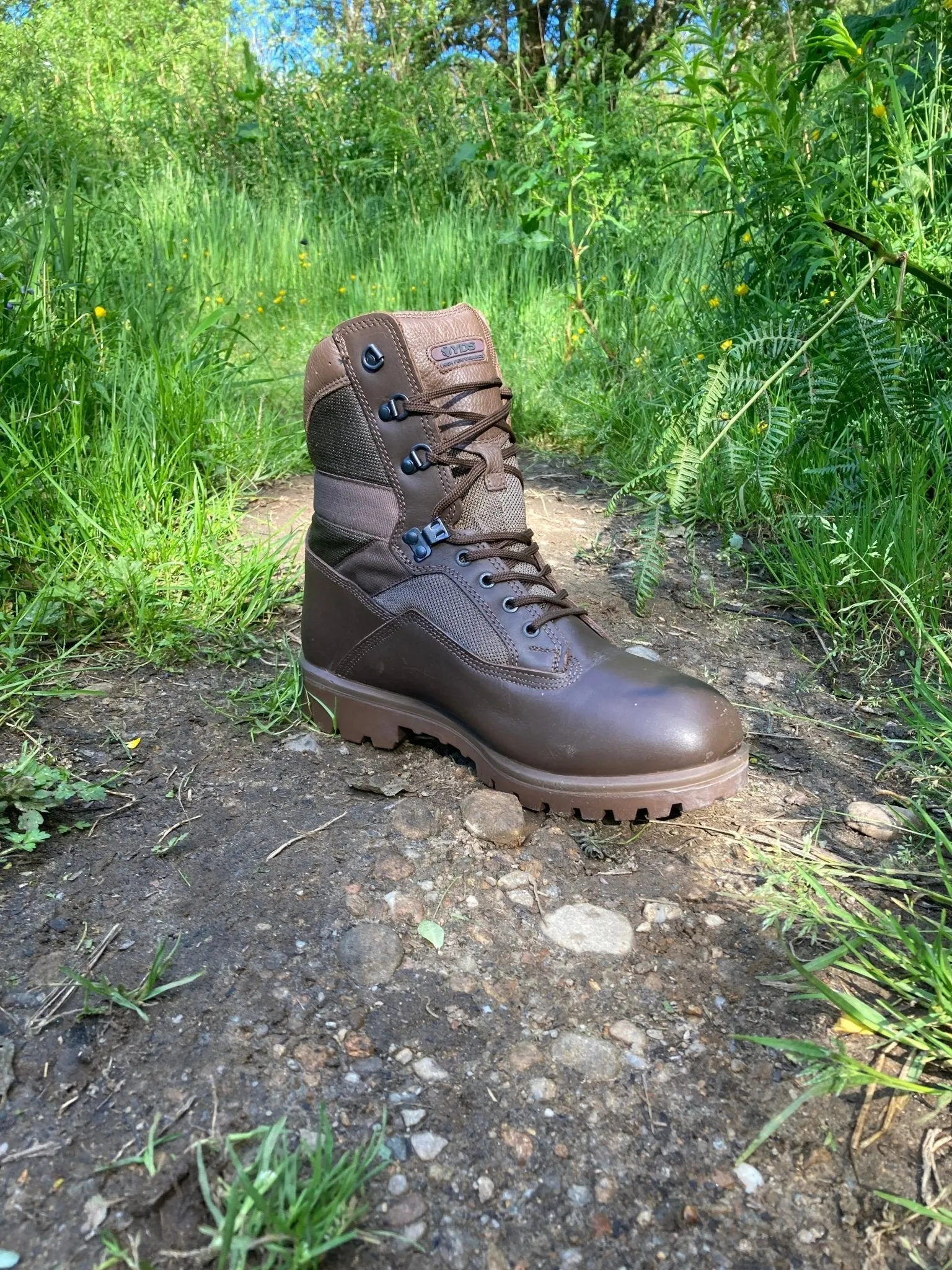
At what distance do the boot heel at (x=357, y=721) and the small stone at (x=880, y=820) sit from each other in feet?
2.67

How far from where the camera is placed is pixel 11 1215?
80 centimetres

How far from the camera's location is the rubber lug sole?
1332 mm

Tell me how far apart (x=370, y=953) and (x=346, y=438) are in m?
0.89

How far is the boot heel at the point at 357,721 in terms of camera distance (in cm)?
160

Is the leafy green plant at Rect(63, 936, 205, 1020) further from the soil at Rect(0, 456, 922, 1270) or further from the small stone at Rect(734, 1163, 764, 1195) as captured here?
the small stone at Rect(734, 1163, 764, 1195)

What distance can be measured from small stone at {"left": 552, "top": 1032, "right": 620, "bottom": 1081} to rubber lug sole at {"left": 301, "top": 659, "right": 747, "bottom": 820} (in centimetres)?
40

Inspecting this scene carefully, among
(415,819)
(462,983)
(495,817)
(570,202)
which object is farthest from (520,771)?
(570,202)

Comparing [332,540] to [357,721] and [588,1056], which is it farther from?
[588,1056]

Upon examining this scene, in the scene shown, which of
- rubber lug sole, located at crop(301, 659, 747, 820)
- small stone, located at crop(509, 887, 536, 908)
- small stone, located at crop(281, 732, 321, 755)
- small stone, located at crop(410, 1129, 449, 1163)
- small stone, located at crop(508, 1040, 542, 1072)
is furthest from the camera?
small stone, located at crop(281, 732, 321, 755)

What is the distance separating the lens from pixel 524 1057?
1000mm

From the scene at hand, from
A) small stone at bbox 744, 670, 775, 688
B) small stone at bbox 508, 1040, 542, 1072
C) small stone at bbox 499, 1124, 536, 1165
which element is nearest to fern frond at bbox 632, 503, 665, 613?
small stone at bbox 744, 670, 775, 688

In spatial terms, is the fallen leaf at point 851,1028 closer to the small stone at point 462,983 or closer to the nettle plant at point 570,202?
the small stone at point 462,983

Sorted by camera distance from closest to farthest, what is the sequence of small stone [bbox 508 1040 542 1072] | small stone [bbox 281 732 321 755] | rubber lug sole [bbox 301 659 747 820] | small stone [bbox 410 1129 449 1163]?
small stone [bbox 410 1129 449 1163]
small stone [bbox 508 1040 542 1072]
rubber lug sole [bbox 301 659 747 820]
small stone [bbox 281 732 321 755]

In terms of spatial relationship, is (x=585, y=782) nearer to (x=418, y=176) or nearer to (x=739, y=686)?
(x=739, y=686)
